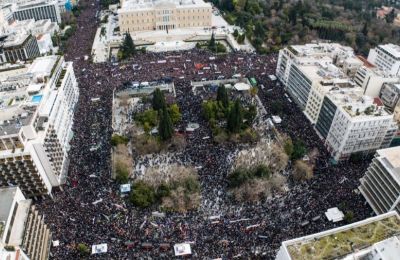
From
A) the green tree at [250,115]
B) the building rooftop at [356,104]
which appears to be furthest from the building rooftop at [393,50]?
the green tree at [250,115]

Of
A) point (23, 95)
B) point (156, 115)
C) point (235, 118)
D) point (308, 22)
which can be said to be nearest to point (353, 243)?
point (235, 118)

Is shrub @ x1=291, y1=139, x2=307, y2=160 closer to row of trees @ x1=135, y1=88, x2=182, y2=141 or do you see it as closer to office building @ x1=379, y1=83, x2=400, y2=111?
row of trees @ x1=135, y1=88, x2=182, y2=141

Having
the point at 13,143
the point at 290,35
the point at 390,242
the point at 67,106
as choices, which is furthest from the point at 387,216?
the point at 290,35

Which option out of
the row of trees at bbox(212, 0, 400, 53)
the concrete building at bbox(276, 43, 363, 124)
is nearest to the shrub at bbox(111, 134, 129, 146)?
the concrete building at bbox(276, 43, 363, 124)

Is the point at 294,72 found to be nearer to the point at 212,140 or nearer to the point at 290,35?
the point at 212,140

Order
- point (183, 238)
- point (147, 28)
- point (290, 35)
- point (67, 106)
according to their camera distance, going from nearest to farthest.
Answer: point (183, 238) < point (67, 106) < point (290, 35) < point (147, 28)

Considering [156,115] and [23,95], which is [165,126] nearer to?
[156,115]
